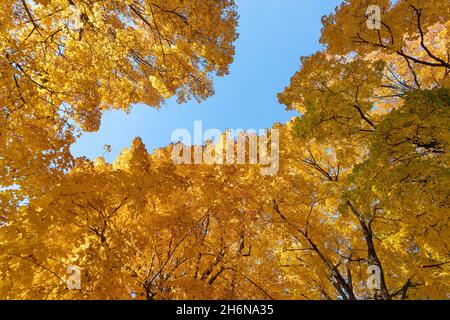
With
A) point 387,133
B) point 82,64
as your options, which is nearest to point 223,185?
point 387,133

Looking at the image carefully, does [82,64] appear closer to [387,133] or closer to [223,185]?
[223,185]

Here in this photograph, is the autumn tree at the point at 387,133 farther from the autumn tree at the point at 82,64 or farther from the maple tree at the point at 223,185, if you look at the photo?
the autumn tree at the point at 82,64

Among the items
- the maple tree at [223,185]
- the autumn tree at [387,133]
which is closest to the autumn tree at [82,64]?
the maple tree at [223,185]

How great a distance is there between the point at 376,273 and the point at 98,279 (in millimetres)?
6820

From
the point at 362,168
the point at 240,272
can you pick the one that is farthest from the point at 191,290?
the point at 362,168

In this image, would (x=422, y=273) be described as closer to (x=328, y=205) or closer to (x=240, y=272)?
(x=328, y=205)

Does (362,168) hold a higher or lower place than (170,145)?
lower

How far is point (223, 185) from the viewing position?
251 inches

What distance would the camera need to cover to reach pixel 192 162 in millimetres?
6926

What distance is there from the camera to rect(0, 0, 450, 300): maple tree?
4.28 metres

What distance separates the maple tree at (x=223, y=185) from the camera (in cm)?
428

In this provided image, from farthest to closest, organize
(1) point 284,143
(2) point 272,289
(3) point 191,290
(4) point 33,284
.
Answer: (1) point 284,143
(2) point 272,289
(3) point 191,290
(4) point 33,284

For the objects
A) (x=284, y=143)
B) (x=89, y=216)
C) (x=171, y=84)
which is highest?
(x=171, y=84)

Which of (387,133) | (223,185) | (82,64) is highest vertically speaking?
(82,64)
